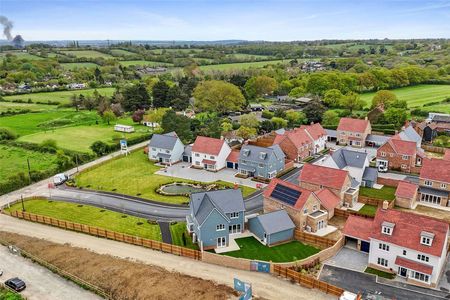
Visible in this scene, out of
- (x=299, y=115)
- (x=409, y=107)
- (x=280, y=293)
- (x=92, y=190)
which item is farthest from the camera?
(x=409, y=107)

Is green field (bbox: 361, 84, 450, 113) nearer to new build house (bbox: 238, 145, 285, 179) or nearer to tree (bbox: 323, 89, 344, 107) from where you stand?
tree (bbox: 323, 89, 344, 107)

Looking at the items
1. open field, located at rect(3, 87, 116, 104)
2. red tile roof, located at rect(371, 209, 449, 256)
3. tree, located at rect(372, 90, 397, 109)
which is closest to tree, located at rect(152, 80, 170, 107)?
open field, located at rect(3, 87, 116, 104)

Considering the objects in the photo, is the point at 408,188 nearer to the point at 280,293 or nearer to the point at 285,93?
the point at 280,293

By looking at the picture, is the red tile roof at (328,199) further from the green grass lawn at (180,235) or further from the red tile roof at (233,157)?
the red tile roof at (233,157)

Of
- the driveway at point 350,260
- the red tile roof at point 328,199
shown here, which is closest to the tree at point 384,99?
the red tile roof at point 328,199

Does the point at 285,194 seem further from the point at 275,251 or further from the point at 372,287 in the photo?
the point at 372,287

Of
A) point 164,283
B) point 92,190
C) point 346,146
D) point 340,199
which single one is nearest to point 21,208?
point 92,190

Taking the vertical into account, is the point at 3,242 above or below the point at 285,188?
below
